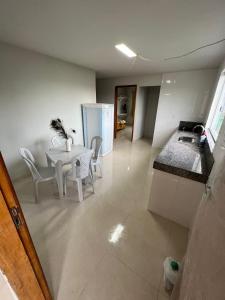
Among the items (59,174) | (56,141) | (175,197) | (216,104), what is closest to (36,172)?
(59,174)

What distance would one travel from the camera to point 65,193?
220 centimetres

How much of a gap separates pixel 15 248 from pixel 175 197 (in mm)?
1626

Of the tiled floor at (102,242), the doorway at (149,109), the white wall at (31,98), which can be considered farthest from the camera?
the doorway at (149,109)

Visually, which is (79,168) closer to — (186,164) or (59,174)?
(59,174)

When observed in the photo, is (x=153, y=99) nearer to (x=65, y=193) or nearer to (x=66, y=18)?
(x=66, y=18)

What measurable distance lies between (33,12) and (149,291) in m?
2.84

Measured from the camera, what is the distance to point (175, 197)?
1629mm

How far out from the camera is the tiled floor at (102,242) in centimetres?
113

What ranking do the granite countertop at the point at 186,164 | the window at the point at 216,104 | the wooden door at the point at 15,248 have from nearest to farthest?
1. the wooden door at the point at 15,248
2. the granite countertop at the point at 186,164
3. the window at the point at 216,104

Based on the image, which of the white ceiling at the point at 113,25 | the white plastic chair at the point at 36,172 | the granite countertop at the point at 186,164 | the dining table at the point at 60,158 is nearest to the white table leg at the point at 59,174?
the dining table at the point at 60,158

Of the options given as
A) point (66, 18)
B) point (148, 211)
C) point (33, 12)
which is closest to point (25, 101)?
point (33, 12)

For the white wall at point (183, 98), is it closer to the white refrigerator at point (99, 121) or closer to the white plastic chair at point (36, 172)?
the white refrigerator at point (99, 121)

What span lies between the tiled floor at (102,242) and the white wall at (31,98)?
0.83 m

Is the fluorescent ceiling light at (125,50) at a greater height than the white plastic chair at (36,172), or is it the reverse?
the fluorescent ceiling light at (125,50)
